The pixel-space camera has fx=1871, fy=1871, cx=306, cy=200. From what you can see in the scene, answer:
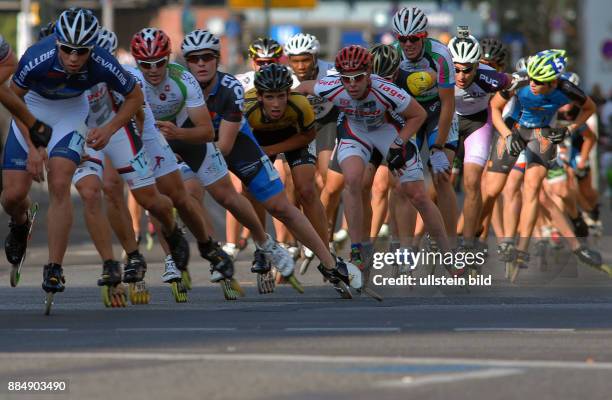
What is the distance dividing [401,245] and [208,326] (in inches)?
163

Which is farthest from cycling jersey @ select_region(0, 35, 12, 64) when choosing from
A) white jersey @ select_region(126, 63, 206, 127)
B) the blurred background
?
the blurred background

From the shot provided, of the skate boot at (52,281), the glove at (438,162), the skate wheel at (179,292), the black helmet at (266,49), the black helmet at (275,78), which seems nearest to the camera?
the skate boot at (52,281)

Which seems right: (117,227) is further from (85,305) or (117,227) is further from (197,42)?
(197,42)

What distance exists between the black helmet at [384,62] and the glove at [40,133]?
3.52 metres

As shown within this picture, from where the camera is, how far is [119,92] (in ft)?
39.7

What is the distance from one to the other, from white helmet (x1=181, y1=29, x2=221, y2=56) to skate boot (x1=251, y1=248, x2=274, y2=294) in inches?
60.1

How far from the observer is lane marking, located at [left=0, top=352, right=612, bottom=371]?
902 centimetres

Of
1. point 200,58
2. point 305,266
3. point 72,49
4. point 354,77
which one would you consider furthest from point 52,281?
point 305,266

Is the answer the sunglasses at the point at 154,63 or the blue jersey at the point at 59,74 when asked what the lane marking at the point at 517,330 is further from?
the sunglasses at the point at 154,63

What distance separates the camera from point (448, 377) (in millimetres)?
8562

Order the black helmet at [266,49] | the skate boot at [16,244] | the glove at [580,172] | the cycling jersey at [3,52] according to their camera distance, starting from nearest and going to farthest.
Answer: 1. the cycling jersey at [3,52]
2. the skate boot at [16,244]
3. the black helmet at [266,49]
4. the glove at [580,172]

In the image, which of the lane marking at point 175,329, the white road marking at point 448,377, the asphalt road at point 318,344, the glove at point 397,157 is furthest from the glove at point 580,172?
the white road marking at point 448,377

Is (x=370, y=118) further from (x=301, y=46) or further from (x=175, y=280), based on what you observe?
(x=301, y=46)

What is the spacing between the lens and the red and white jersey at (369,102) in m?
13.7
